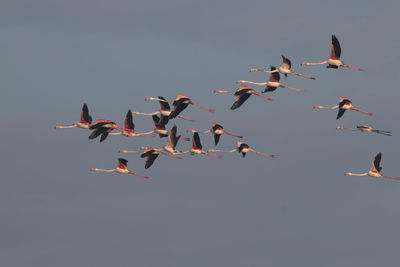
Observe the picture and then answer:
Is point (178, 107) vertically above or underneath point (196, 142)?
above

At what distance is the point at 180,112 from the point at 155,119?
9.28 meters

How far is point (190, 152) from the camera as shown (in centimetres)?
11962

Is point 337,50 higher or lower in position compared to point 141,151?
higher

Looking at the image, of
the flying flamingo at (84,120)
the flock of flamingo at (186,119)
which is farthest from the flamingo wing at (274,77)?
the flying flamingo at (84,120)

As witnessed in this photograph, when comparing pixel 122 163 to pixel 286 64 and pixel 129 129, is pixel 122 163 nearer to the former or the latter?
pixel 129 129

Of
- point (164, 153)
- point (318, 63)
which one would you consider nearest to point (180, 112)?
point (164, 153)

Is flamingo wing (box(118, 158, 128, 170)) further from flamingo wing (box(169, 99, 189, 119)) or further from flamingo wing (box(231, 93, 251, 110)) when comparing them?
flamingo wing (box(231, 93, 251, 110))

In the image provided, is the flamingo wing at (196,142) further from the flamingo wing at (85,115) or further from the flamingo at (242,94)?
the flamingo wing at (85,115)

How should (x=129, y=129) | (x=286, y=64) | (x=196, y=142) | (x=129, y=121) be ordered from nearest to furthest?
(x=286, y=64) → (x=196, y=142) → (x=129, y=129) → (x=129, y=121)

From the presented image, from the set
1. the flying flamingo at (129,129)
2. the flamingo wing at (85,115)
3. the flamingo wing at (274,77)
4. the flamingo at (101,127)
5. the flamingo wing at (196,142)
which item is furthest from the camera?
the flamingo wing at (85,115)

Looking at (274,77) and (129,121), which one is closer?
(274,77)

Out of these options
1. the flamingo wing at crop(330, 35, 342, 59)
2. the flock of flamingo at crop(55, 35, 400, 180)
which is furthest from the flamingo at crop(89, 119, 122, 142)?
the flamingo wing at crop(330, 35, 342, 59)

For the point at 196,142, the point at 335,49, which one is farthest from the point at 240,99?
the point at 335,49

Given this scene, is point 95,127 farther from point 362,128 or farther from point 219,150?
point 362,128
